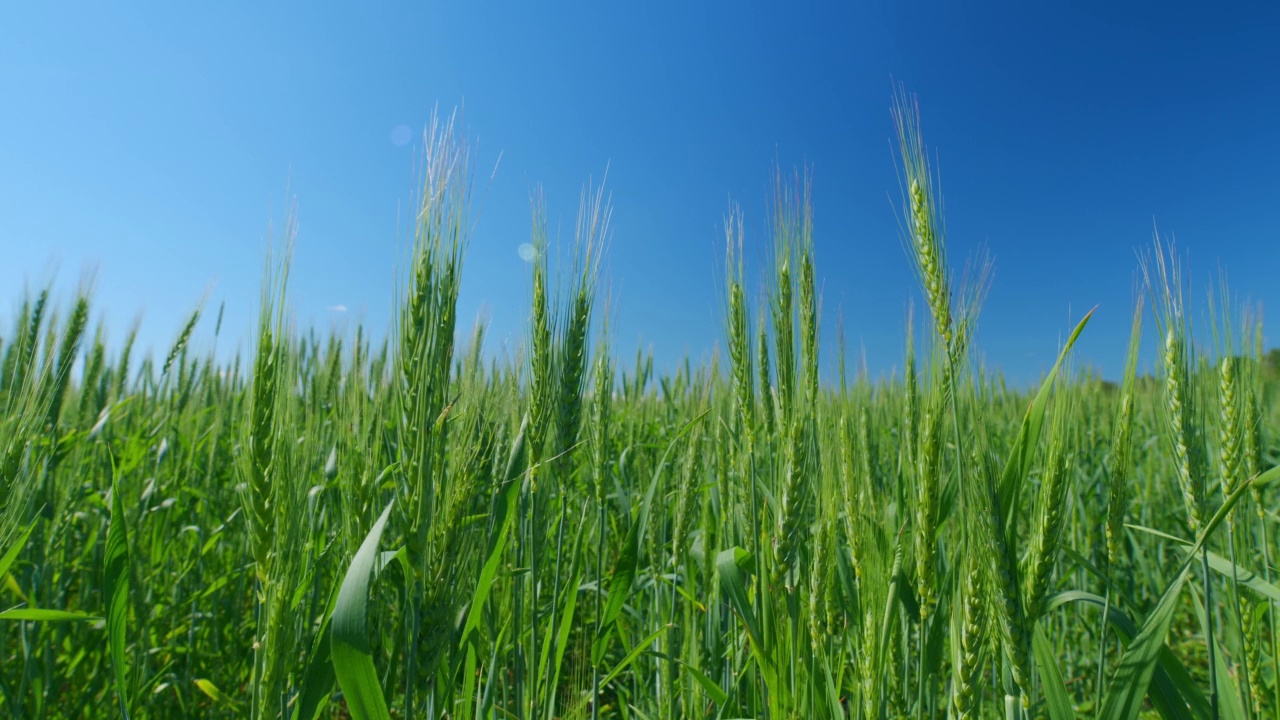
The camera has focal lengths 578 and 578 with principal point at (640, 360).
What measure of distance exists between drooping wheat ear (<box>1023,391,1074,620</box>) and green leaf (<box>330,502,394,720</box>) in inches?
48.4

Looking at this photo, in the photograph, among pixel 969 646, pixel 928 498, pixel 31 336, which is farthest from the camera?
pixel 31 336

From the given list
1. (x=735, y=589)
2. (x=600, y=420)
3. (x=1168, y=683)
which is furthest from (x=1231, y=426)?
(x=600, y=420)

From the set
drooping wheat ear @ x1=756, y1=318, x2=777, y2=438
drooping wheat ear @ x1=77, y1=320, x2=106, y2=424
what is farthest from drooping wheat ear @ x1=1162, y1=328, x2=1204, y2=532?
drooping wheat ear @ x1=77, y1=320, x2=106, y2=424

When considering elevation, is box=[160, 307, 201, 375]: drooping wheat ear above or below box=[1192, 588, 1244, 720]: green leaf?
above

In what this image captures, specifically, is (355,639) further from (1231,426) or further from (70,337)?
(70,337)

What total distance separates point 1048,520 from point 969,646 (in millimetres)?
310

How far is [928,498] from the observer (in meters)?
1.33

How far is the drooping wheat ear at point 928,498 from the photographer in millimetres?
1323

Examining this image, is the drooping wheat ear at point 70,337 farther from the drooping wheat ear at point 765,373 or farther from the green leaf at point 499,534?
the drooping wheat ear at point 765,373

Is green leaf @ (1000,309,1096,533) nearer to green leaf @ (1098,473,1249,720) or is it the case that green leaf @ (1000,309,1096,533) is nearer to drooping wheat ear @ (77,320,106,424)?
green leaf @ (1098,473,1249,720)

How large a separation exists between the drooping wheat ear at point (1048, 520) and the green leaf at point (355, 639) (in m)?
1.23

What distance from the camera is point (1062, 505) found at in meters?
1.22

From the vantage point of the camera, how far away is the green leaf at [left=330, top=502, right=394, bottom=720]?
937mm

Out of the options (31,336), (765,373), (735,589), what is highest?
(31,336)
